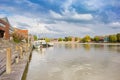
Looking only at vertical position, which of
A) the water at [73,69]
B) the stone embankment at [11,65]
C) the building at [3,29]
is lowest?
the water at [73,69]

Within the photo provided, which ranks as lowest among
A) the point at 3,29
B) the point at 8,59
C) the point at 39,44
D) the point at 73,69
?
the point at 73,69

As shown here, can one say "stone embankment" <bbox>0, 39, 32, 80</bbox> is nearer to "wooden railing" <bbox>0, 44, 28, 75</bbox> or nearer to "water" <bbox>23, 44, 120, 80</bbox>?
"wooden railing" <bbox>0, 44, 28, 75</bbox>

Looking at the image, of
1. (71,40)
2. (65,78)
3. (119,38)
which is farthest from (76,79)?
(71,40)

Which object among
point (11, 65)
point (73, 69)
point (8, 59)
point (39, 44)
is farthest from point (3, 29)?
point (8, 59)

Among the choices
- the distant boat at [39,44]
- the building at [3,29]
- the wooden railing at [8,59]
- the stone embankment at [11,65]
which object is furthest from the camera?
the building at [3,29]

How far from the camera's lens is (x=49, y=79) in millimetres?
11086

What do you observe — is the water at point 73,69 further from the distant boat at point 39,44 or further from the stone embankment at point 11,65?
the distant boat at point 39,44

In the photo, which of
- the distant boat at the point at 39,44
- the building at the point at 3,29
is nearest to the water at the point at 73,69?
the distant boat at the point at 39,44

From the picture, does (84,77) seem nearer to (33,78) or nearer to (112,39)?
(33,78)

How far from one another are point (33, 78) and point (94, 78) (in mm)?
4101

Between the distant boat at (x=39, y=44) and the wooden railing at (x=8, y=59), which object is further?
the distant boat at (x=39, y=44)

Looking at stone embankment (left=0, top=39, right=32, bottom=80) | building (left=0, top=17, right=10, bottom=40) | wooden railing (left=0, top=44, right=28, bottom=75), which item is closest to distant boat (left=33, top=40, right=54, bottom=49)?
building (left=0, top=17, right=10, bottom=40)

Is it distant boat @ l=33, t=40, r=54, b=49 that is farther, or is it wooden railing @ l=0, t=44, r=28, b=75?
distant boat @ l=33, t=40, r=54, b=49

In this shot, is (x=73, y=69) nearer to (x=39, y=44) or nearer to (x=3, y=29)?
(x=39, y=44)
